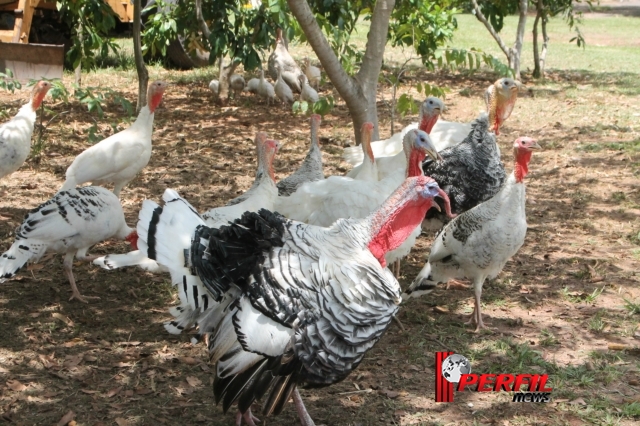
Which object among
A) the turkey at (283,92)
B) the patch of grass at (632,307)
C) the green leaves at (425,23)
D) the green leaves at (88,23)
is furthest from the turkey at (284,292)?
the turkey at (283,92)

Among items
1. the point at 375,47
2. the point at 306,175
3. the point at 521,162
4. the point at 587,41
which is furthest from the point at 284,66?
the point at 587,41

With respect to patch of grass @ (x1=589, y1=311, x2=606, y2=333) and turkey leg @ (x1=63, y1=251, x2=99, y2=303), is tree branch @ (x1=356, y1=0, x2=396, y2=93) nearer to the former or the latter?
patch of grass @ (x1=589, y1=311, x2=606, y2=333)

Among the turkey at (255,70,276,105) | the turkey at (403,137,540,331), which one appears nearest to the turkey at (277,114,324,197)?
the turkey at (403,137,540,331)

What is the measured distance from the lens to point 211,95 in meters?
12.2

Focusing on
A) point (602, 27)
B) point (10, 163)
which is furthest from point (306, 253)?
point (602, 27)

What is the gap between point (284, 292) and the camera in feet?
11.4

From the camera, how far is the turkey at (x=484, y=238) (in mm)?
4957

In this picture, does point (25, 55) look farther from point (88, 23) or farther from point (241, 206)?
point (241, 206)

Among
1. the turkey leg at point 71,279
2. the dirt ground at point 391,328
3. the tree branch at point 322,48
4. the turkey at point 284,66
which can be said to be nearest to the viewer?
the dirt ground at point 391,328

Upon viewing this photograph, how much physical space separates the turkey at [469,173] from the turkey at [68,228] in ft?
8.45

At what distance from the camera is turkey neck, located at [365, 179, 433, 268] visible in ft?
12.6

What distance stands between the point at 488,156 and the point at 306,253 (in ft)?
9.31

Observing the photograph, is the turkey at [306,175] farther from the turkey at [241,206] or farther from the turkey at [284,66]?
the turkey at [284,66]
